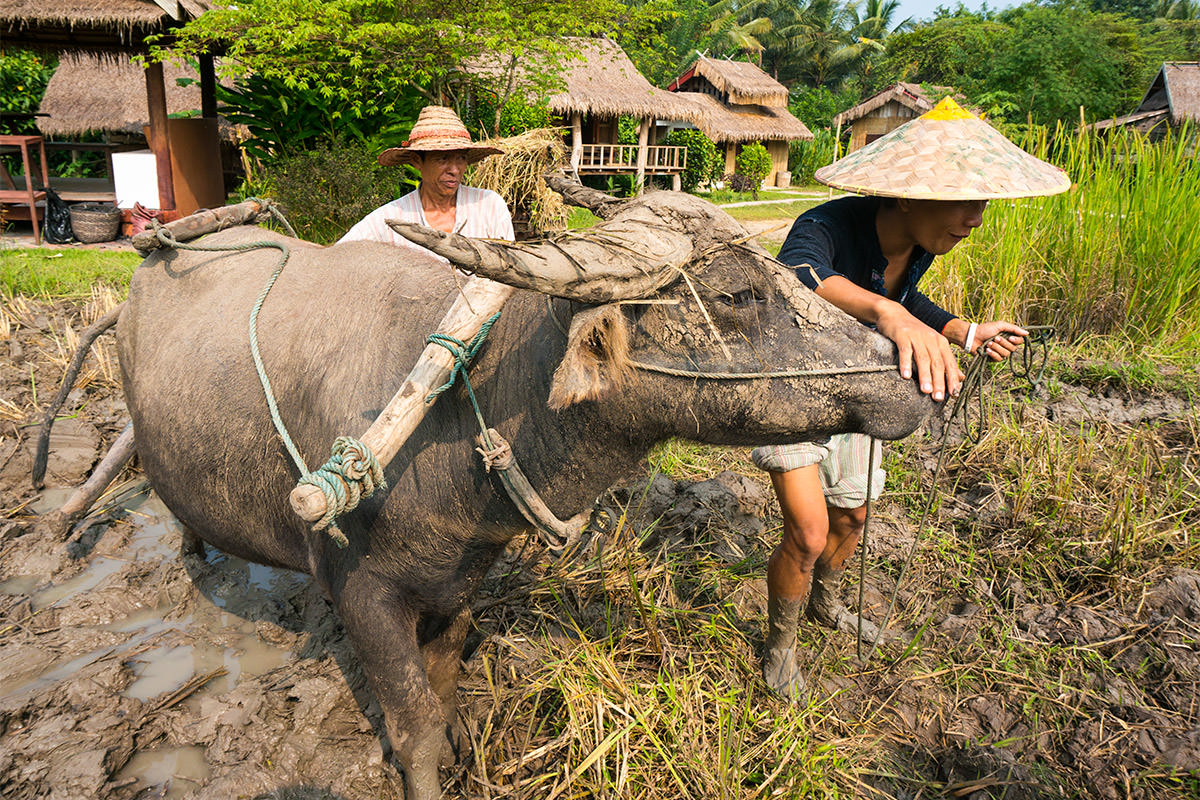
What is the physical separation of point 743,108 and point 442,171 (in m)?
28.6

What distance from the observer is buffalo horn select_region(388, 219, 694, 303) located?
122 centimetres

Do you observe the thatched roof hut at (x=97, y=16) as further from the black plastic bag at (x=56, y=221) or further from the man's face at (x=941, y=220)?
the man's face at (x=941, y=220)

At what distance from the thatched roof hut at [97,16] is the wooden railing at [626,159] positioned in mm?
11638

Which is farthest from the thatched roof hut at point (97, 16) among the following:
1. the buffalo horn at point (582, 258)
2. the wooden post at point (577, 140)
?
the wooden post at point (577, 140)

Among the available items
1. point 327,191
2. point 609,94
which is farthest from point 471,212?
point 609,94

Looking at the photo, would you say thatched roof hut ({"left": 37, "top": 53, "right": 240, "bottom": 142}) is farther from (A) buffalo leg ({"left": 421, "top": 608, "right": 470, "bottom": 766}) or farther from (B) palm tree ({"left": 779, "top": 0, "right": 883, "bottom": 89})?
(B) palm tree ({"left": 779, "top": 0, "right": 883, "bottom": 89})

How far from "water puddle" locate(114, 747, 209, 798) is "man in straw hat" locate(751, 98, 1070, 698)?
2.04 m

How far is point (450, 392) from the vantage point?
1.96 metres

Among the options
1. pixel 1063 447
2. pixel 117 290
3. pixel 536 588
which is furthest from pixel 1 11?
pixel 1063 447

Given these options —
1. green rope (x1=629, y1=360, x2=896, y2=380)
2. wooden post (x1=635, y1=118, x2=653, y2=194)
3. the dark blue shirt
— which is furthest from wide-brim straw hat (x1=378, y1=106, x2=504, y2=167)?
wooden post (x1=635, y1=118, x2=653, y2=194)

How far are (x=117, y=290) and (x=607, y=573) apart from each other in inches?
242

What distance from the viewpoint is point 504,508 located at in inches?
78.0

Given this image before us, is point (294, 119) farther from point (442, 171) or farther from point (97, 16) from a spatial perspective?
point (442, 171)

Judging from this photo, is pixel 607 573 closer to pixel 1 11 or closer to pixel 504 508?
pixel 504 508
